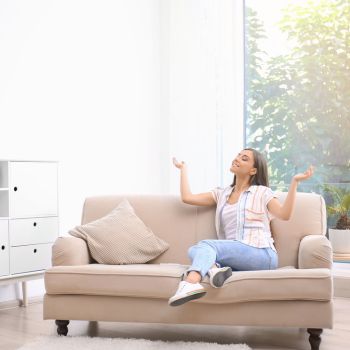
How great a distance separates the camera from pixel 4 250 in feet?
12.7

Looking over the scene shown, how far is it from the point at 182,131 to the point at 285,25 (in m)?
1.22

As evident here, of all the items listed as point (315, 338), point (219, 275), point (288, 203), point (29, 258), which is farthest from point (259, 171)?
point (29, 258)

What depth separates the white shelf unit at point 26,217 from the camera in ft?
12.8

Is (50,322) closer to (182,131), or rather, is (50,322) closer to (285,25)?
(182,131)

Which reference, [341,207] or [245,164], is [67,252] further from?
[341,207]

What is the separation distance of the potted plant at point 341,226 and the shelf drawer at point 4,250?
2.27 m

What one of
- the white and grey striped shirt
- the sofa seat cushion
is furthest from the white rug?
the white and grey striped shirt

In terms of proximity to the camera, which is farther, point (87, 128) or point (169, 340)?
point (87, 128)

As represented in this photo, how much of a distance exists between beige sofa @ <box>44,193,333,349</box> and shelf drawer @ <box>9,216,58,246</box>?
23.1 inches

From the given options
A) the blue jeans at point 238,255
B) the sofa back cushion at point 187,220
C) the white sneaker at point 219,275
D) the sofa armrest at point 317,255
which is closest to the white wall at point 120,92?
the sofa back cushion at point 187,220

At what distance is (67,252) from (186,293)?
0.79 meters

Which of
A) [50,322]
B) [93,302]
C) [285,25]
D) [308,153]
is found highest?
[285,25]

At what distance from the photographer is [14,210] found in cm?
395

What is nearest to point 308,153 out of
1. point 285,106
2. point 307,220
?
point 285,106
